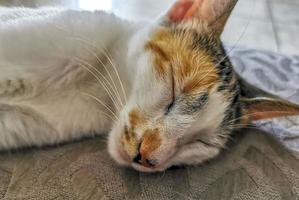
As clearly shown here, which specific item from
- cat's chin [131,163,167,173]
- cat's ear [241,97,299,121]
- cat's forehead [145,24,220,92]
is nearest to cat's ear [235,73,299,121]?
cat's ear [241,97,299,121]

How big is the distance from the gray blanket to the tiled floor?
928 mm

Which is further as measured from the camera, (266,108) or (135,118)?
(266,108)

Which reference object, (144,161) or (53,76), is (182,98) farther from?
(53,76)

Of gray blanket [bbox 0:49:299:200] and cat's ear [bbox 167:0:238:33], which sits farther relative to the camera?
cat's ear [bbox 167:0:238:33]

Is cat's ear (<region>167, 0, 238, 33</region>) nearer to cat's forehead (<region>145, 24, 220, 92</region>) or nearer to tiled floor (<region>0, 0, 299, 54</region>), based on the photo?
cat's forehead (<region>145, 24, 220, 92</region>)

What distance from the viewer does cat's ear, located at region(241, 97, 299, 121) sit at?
0.85 metres

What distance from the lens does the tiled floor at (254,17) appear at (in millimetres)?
1806

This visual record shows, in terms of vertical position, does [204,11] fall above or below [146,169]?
above

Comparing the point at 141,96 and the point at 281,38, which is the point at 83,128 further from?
the point at 281,38

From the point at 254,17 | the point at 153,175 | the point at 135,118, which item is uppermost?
the point at 135,118

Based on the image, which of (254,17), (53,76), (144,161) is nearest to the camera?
(144,161)

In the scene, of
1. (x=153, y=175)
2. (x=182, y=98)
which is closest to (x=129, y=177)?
(x=153, y=175)

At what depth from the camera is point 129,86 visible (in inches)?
32.8

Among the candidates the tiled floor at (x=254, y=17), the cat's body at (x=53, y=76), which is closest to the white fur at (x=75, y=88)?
the cat's body at (x=53, y=76)
